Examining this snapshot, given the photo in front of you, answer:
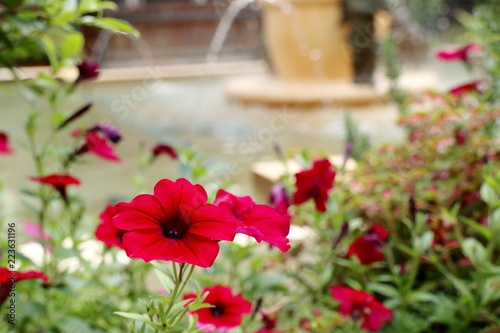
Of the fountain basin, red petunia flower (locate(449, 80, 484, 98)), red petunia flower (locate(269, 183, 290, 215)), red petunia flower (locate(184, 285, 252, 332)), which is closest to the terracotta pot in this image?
the fountain basin

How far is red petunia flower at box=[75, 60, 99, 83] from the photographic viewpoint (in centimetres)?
138

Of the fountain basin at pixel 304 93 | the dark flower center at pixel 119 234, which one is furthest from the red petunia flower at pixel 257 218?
the fountain basin at pixel 304 93

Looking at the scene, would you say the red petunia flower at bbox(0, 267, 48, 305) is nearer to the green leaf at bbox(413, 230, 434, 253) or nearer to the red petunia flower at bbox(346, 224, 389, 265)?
the red petunia flower at bbox(346, 224, 389, 265)

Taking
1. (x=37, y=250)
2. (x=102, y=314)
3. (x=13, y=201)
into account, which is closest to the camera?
(x=102, y=314)

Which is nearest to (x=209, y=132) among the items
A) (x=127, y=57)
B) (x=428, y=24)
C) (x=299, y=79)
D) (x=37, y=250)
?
(x=299, y=79)

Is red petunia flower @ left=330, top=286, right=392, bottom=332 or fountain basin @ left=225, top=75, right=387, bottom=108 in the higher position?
red petunia flower @ left=330, top=286, right=392, bottom=332

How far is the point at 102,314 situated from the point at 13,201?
238 centimetres

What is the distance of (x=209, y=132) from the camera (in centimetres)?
563

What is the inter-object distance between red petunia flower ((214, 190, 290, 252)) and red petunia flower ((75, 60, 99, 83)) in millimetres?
693

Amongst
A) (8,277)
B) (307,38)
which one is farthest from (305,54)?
(8,277)

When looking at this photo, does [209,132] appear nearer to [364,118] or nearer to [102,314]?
[364,118]

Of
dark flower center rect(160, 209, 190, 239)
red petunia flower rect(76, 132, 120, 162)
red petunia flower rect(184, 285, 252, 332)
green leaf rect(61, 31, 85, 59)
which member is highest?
dark flower center rect(160, 209, 190, 239)

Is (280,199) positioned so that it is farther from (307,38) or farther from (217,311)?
(307,38)

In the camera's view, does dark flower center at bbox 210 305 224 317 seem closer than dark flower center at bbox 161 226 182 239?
No
